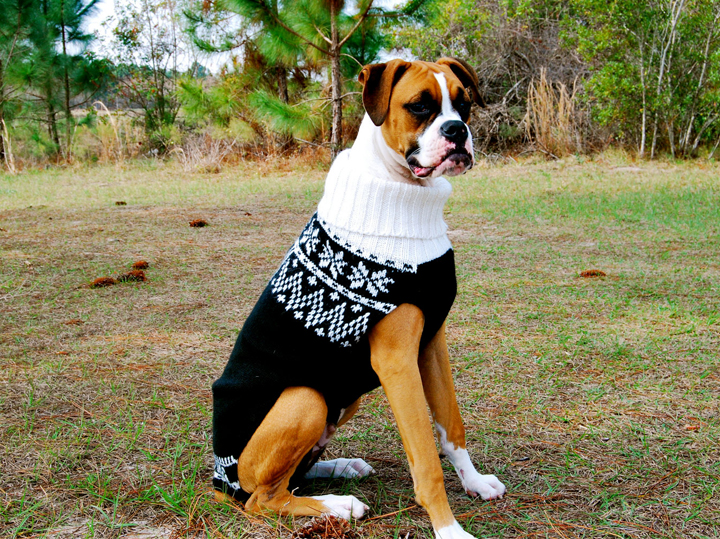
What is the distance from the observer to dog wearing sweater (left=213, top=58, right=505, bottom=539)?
174 centimetres

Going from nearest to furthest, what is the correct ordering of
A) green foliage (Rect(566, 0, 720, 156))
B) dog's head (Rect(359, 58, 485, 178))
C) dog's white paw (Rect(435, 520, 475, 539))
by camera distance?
dog's white paw (Rect(435, 520, 475, 539)) < dog's head (Rect(359, 58, 485, 178)) < green foliage (Rect(566, 0, 720, 156))

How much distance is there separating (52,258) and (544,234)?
453cm

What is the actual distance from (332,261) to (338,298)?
0.11 meters

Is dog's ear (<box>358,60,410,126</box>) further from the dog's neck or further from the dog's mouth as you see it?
the dog's mouth

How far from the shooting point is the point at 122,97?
16906 millimetres

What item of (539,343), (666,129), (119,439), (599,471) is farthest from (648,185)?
(119,439)

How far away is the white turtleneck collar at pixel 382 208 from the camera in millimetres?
1790

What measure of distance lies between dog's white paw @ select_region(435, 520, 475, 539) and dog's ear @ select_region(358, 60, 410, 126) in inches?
46.7

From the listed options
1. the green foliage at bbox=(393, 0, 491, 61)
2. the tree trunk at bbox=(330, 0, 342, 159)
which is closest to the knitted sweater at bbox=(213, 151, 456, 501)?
the tree trunk at bbox=(330, 0, 342, 159)

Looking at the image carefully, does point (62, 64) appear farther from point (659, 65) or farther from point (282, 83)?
point (659, 65)

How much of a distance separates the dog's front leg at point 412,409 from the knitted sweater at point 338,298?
0.05 meters

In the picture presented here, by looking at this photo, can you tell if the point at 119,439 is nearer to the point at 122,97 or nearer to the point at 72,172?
the point at 72,172

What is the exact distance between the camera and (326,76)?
1492 centimetres

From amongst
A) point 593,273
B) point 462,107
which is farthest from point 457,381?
point 593,273
